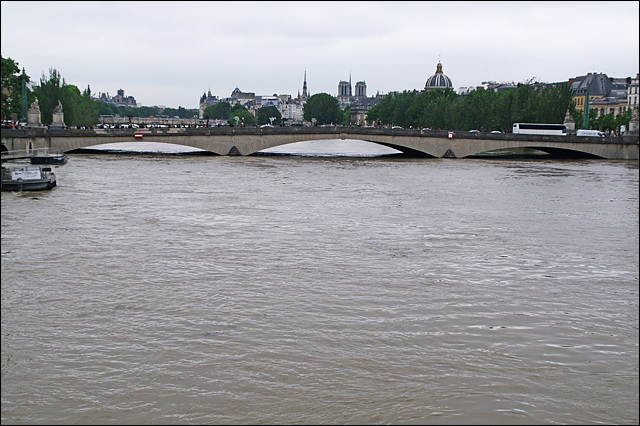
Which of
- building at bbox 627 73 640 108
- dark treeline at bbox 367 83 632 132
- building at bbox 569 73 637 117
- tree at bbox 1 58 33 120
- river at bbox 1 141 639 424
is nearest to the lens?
river at bbox 1 141 639 424

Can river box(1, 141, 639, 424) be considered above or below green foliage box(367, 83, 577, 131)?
below

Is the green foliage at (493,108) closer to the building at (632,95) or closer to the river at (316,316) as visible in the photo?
the building at (632,95)

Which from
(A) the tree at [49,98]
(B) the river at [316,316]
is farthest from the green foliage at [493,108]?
(B) the river at [316,316]

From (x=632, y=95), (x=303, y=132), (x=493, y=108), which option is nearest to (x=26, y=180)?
(x=303, y=132)

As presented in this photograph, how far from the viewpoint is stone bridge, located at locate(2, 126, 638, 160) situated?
50.4 meters

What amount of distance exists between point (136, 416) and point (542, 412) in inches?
177

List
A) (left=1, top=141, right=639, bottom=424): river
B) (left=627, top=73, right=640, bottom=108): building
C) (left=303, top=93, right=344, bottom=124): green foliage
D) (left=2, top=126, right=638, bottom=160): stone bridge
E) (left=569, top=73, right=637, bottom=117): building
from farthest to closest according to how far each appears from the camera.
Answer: (left=303, top=93, right=344, bottom=124): green foliage < (left=569, top=73, right=637, bottom=117): building < (left=627, top=73, right=640, bottom=108): building < (left=2, top=126, right=638, bottom=160): stone bridge < (left=1, top=141, right=639, bottom=424): river

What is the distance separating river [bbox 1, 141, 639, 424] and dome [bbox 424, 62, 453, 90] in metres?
141

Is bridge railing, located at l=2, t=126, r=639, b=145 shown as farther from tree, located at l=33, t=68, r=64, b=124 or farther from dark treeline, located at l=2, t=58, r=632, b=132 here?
tree, located at l=33, t=68, r=64, b=124

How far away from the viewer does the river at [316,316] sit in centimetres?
880

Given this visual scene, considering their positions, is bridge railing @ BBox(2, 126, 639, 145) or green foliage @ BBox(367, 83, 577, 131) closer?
bridge railing @ BBox(2, 126, 639, 145)

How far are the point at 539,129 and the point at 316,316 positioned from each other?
56.6m

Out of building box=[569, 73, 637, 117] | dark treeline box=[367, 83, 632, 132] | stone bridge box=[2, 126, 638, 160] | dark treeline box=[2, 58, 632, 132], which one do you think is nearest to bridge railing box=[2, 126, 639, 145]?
stone bridge box=[2, 126, 638, 160]

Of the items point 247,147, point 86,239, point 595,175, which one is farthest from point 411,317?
point 247,147
